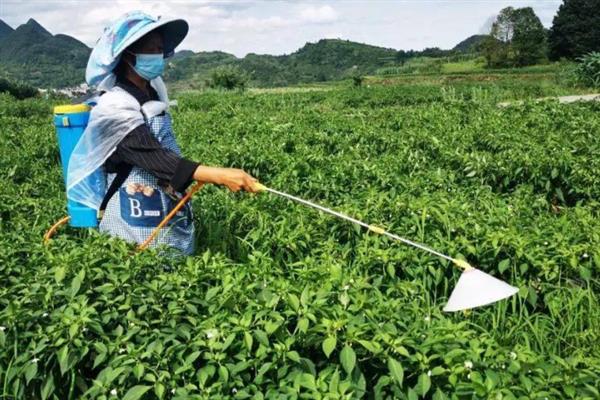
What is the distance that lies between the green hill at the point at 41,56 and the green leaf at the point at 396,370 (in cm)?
7488

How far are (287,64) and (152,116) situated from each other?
115553 mm

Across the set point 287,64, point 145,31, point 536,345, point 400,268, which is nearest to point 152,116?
point 145,31

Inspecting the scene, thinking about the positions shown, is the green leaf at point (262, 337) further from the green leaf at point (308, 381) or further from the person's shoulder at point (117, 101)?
the person's shoulder at point (117, 101)

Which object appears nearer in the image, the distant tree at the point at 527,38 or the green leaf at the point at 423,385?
the green leaf at the point at 423,385

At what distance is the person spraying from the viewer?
9.11 ft

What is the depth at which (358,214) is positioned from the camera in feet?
12.2

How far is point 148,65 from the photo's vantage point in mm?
2887

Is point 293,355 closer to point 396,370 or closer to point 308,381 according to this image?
point 308,381

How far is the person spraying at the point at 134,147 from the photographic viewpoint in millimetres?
2775

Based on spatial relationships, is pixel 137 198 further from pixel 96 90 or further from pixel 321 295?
pixel 321 295

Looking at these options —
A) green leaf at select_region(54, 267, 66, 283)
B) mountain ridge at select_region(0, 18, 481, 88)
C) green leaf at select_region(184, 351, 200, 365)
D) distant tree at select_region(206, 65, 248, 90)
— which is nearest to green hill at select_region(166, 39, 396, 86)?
mountain ridge at select_region(0, 18, 481, 88)

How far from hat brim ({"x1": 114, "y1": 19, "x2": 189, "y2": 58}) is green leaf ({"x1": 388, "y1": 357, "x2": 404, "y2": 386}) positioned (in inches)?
72.5

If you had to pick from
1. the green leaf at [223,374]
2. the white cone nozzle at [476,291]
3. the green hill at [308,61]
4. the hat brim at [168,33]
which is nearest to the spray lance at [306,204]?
the white cone nozzle at [476,291]

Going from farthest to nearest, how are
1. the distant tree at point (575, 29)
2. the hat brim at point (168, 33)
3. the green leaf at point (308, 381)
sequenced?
1. the distant tree at point (575, 29)
2. the hat brim at point (168, 33)
3. the green leaf at point (308, 381)
